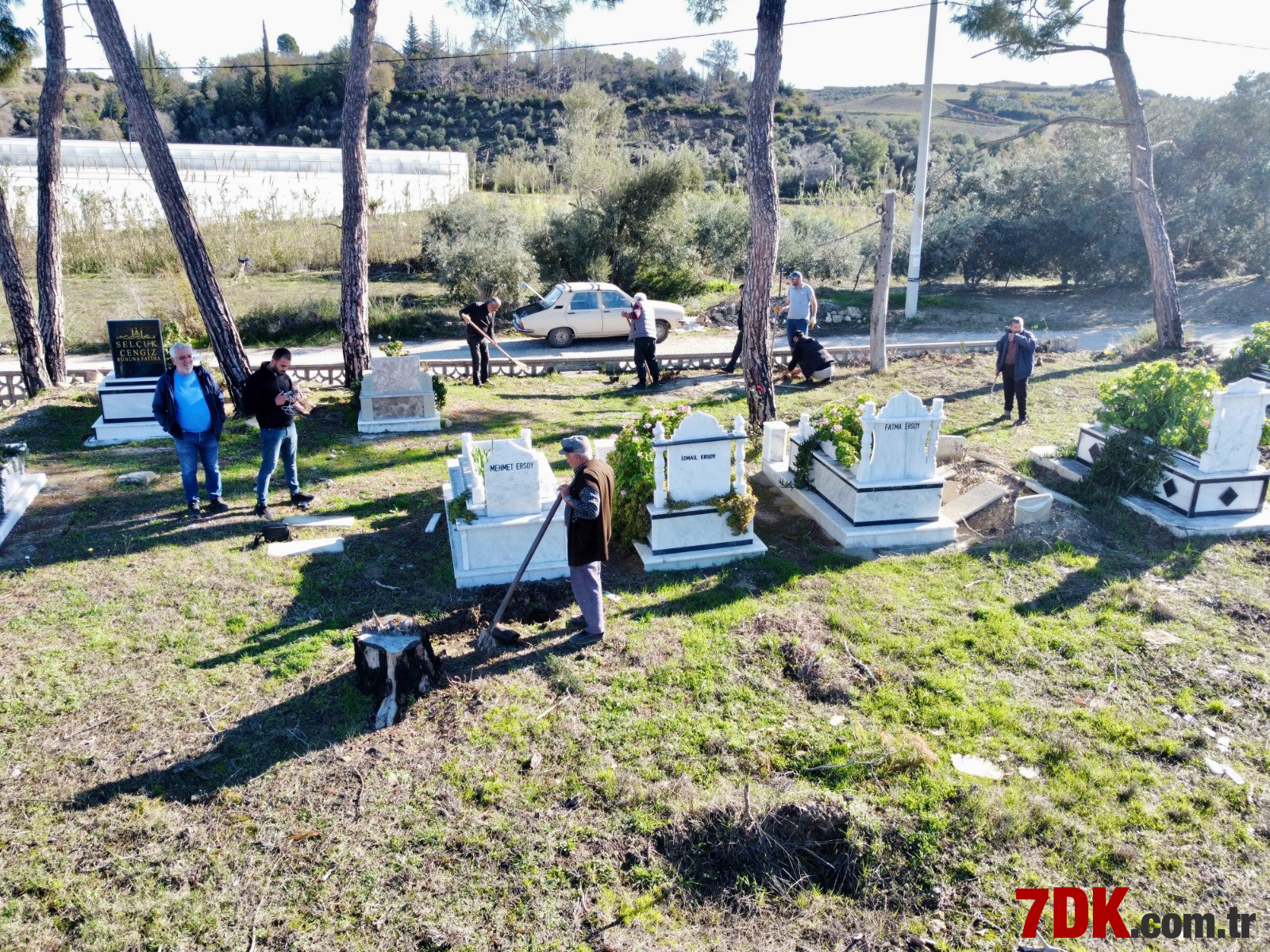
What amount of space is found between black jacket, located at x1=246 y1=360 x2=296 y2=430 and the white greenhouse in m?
20.0

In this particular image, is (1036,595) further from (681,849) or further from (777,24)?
(777,24)

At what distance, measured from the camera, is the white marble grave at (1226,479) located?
827 cm

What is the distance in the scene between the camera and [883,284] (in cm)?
1509

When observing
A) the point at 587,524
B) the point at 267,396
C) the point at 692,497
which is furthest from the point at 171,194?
the point at 587,524

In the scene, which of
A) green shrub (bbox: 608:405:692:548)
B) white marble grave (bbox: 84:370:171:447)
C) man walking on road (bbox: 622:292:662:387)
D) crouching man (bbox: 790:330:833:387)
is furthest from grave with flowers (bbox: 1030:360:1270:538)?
white marble grave (bbox: 84:370:171:447)

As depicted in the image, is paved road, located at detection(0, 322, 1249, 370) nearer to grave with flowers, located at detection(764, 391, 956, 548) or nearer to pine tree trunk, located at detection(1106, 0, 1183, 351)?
pine tree trunk, located at detection(1106, 0, 1183, 351)

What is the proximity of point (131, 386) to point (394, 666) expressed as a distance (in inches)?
310

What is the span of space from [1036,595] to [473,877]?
5124 millimetres

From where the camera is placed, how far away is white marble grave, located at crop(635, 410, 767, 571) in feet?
25.2

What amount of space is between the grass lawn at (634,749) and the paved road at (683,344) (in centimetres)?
1036

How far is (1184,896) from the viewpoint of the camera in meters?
4.21

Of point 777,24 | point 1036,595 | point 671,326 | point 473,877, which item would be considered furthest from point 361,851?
point 671,326

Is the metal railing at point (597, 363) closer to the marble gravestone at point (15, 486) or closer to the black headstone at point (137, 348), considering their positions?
the black headstone at point (137, 348)

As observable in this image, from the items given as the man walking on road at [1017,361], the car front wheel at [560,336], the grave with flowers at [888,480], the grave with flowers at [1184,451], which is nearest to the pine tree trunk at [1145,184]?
the man walking on road at [1017,361]
